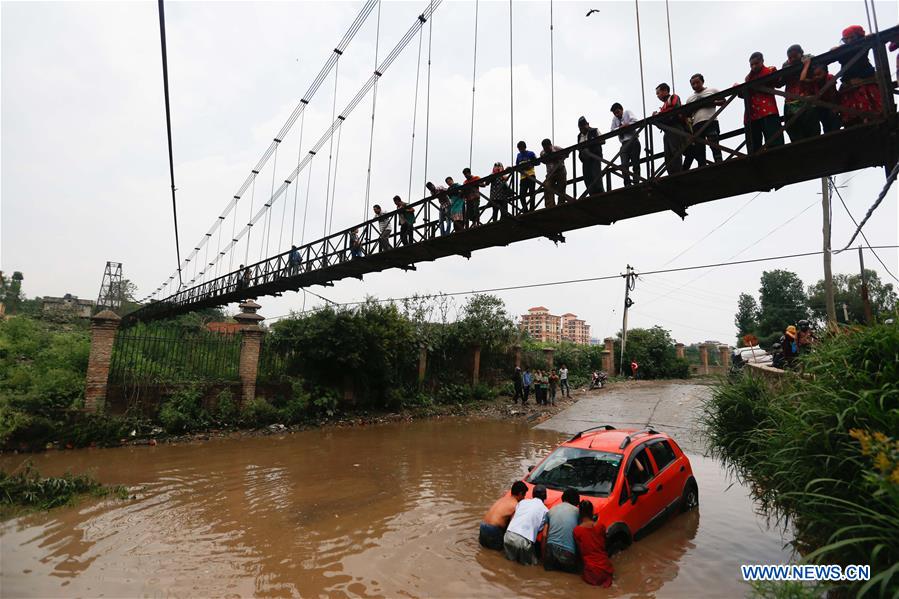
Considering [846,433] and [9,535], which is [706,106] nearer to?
[846,433]

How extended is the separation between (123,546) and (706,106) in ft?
33.8

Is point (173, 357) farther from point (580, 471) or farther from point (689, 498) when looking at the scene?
point (689, 498)

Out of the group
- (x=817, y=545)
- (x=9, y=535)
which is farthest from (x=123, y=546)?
(x=817, y=545)

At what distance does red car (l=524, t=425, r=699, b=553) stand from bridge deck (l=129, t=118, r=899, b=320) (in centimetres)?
404

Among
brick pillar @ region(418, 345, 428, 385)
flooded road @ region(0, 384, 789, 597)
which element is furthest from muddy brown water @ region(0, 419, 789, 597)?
brick pillar @ region(418, 345, 428, 385)

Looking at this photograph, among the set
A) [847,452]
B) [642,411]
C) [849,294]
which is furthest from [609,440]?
[849,294]

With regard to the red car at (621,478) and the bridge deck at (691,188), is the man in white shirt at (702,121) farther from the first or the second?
the red car at (621,478)

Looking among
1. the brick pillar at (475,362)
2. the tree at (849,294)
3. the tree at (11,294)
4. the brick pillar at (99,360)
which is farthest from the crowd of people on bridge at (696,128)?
the tree at (11,294)

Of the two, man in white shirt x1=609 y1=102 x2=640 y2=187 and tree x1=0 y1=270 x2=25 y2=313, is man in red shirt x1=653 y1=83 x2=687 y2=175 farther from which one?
tree x1=0 y1=270 x2=25 y2=313

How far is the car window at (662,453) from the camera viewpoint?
265 inches

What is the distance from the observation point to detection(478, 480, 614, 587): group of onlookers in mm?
4977

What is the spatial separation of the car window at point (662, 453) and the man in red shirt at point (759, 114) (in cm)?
456

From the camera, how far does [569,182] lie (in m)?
8.99

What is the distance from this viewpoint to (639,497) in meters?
5.99
